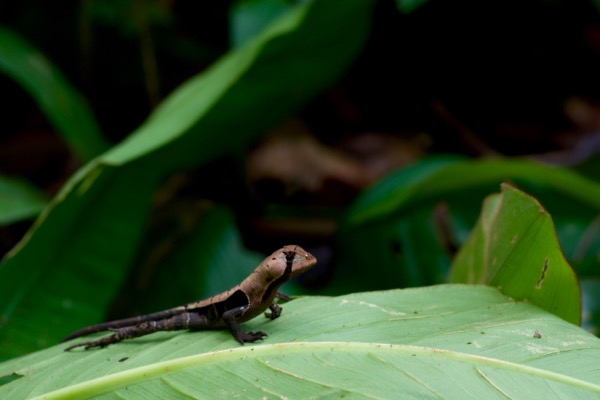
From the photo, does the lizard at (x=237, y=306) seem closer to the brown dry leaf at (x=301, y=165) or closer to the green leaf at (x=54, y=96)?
the green leaf at (x=54, y=96)

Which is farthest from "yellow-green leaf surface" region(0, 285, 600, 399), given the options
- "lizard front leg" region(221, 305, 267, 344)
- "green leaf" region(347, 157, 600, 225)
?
"green leaf" region(347, 157, 600, 225)

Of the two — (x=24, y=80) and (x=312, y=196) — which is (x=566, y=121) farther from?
(x=24, y=80)

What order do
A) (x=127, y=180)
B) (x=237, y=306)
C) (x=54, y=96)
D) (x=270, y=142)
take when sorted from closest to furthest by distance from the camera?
(x=237, y=306) → (x=127, y=180) → (x=54, y=96) → (x=270, y=142)

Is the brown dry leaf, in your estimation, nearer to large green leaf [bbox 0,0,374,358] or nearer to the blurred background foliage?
the blurred background foliage

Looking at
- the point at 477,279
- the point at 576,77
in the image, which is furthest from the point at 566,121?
the point at 477,279

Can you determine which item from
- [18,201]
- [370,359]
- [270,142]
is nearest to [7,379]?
[370,359]

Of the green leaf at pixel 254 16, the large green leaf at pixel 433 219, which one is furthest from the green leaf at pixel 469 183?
the green leaf at pixel 254 16

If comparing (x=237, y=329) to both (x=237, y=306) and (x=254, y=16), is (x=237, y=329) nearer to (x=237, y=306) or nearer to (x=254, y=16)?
(x=237, y=306)

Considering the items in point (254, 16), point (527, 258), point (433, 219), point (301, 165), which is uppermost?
point (254, 16)
